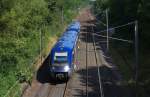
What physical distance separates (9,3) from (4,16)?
1.24 m

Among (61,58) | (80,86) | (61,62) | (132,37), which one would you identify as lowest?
(80,86)

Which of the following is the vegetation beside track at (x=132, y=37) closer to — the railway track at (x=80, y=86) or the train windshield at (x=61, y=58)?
the railway track at (x=80, y=86)

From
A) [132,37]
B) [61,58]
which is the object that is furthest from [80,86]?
[132,37]

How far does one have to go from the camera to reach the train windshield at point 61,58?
3922 centimetres

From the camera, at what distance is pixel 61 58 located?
1555 inches

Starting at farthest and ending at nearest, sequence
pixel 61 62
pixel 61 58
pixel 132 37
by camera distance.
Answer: pixel 132 37
pixel 61 58
pixel 61 62

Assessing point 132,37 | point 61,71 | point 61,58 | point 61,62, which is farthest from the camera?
point 132,37

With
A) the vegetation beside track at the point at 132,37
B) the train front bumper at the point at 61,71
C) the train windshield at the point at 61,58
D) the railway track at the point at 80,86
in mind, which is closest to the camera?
the railway track at the point at 80,86

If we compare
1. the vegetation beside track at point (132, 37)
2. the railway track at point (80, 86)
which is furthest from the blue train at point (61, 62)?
the vegetation beside track at point (132, 37)

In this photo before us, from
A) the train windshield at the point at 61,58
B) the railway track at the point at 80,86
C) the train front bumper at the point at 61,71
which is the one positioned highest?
the train windshield at the point at 61,58

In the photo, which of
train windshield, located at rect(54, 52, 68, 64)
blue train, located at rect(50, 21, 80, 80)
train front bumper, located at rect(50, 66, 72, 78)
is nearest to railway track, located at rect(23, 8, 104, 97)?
train front bumper, located at rect(50, 66, 72, 78)

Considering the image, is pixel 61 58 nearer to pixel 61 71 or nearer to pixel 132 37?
pixel 61 71

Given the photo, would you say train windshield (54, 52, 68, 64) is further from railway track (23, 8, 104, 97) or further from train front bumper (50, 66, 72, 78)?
railway track (23, 8, 104, 97)

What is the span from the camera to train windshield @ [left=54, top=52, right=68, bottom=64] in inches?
1544
